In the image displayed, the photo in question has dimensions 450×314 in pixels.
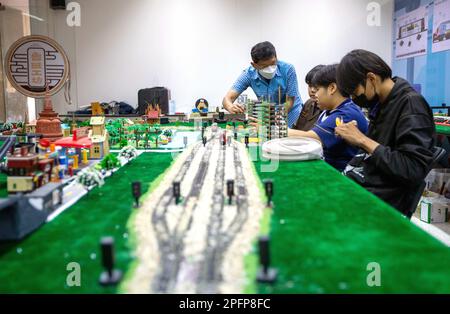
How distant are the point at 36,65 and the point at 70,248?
2874 mm

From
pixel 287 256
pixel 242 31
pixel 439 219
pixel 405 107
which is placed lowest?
pixel 439 219

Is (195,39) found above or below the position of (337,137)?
above

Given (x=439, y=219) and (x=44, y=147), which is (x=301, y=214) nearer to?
(x=44, y=147)

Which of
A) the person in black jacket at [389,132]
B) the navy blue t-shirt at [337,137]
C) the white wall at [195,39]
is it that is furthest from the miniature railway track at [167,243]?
the white wall at [195,39]

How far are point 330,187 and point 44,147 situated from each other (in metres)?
1.23

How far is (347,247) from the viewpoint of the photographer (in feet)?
3.50

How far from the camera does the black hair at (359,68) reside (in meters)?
2.03

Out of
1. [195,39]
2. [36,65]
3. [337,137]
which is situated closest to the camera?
[337,137]

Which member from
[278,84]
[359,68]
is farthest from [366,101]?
[278,84]

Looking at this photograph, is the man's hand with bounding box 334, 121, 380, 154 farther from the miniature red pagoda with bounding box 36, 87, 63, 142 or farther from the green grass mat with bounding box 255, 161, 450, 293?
the miniature red pagoda with bounding box 36, 87, 63, 142

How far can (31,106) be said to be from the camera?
7.27 m

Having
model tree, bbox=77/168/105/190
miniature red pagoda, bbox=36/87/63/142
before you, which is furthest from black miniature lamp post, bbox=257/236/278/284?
miniature red pagoda, bbox=36/87/63/142

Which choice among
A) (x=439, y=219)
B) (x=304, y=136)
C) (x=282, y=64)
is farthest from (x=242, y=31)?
(x=304, y=136)

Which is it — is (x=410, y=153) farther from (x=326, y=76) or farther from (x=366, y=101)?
(x=326, y=76)
